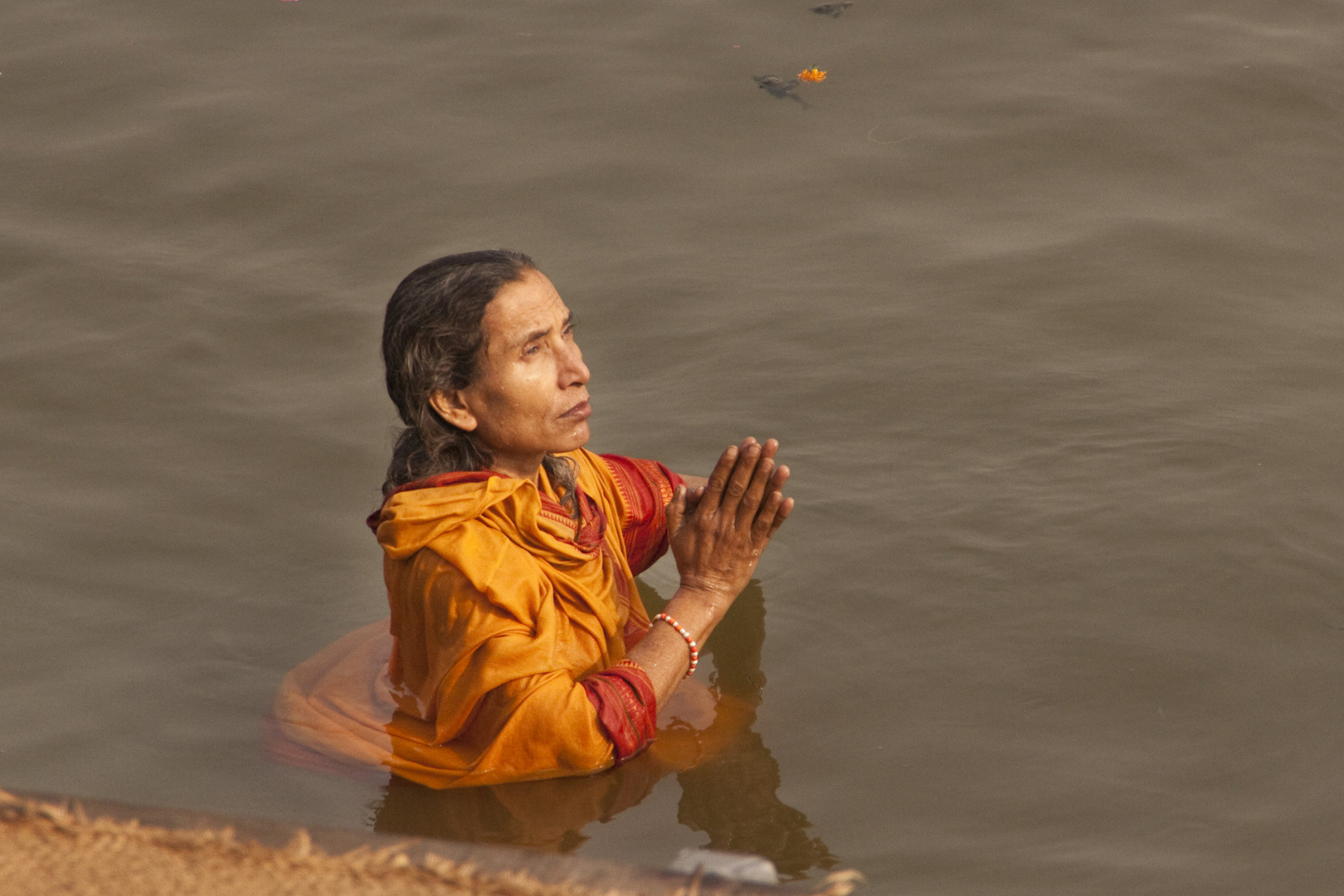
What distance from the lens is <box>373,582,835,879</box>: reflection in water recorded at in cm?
324

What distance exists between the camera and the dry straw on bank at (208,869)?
1.59 m

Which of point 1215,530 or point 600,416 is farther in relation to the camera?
point 600,416

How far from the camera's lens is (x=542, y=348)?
3.06 m

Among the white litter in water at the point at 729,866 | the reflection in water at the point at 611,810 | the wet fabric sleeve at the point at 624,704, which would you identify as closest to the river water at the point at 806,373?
the reflection in water at the point at 611,810

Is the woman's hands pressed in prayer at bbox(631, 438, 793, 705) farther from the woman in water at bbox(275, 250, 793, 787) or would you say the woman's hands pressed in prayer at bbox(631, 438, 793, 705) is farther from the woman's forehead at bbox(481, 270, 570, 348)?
the woman's forehead at bbox(481, 270, 570, 348)

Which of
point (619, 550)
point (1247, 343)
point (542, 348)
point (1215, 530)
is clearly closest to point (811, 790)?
point (619, 550)

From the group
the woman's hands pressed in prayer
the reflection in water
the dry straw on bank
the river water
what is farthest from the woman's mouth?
the dry straw on bank

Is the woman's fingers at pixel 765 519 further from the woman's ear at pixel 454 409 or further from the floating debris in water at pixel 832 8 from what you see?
the floating debris in water at pixel 832 8

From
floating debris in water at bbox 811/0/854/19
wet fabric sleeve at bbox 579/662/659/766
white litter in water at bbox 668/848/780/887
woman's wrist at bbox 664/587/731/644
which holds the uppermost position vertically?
floating debris in water at bbox 811/0/854/19

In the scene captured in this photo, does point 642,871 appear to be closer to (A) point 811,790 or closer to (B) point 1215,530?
(A) point 811,790

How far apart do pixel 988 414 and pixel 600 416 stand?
1364 millimetres

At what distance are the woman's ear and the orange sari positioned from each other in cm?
14

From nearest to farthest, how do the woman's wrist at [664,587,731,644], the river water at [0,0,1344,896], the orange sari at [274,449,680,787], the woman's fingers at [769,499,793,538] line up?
1. the orange sari at [274,449,680,787]
2. the woman's fingers at [769,499,793,538]
3. the woman's wrist at [664,587,731,644]
4. the river water at [0,0,1344,896]

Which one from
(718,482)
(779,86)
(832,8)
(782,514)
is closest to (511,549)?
(718,482)
